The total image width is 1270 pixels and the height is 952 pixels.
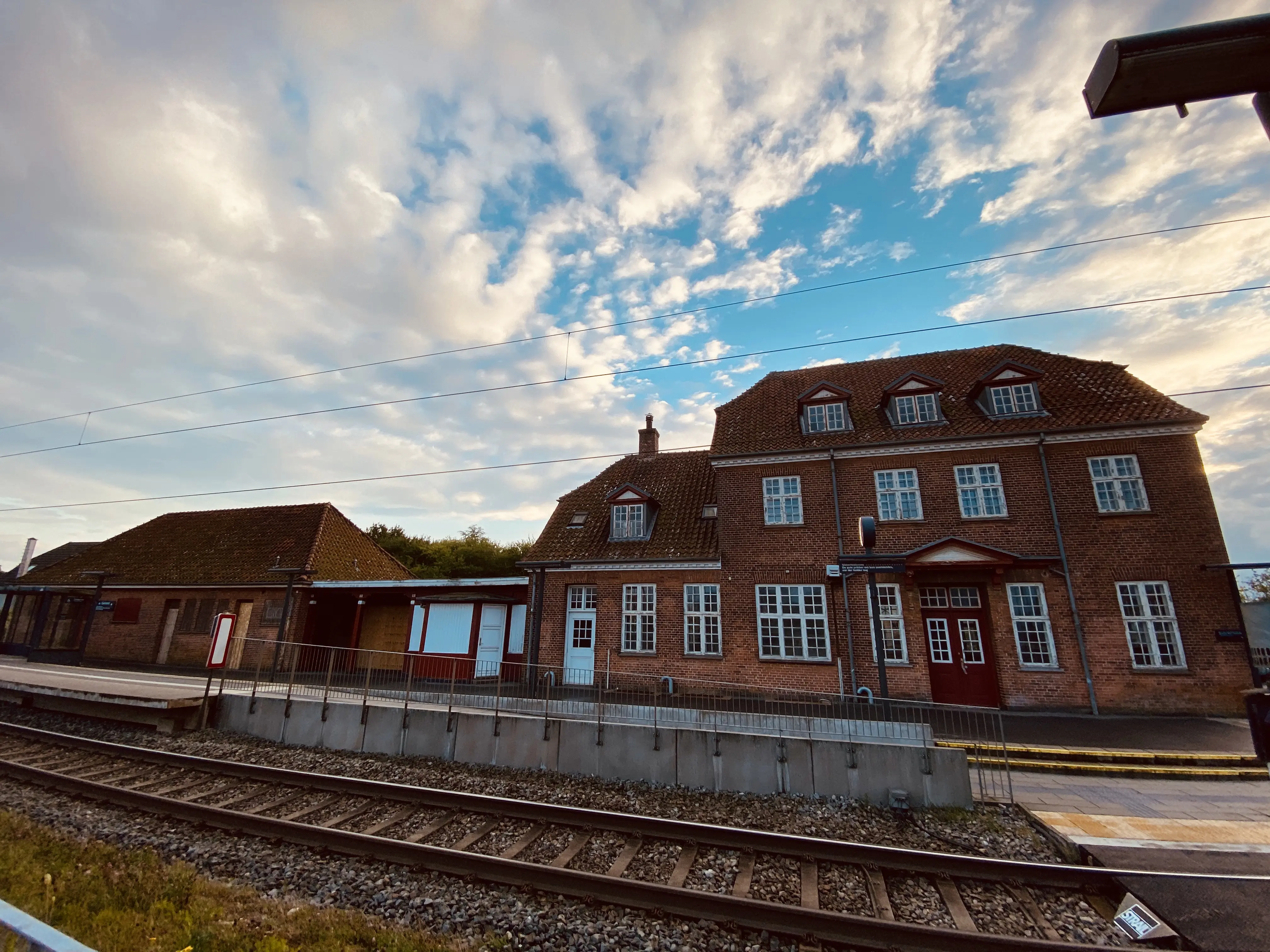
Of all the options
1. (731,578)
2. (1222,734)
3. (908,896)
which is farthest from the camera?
(731,578)

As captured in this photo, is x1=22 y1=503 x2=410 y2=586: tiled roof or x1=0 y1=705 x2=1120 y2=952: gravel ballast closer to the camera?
x1=0 y1=705 x2=1120 y2=952: gravel ballast

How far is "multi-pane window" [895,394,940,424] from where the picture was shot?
18062 mm

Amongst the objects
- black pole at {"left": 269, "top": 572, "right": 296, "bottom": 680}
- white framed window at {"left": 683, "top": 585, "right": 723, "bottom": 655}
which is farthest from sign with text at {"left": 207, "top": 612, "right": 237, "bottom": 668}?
white framed window at {"left": 683, "top": 585, "right": 723, "bottom": 655}

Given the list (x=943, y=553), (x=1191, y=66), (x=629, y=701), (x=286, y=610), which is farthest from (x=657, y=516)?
(x=1191, y=66)

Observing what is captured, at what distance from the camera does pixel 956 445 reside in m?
17.0

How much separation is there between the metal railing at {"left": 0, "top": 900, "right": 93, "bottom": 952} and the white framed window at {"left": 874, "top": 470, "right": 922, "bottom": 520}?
1815cm

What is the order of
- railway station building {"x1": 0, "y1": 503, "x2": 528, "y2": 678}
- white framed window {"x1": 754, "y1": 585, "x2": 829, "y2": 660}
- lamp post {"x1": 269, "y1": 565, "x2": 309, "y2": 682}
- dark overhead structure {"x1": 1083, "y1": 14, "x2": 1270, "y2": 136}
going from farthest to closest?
lamp post {"x1": 269, "y1": 565, "x2": 309, "y2": 682}
railway station building {"x1": 0, "y1": 503, "x2": 528, "y2": 678}
white framed window {"x1": 754, "y1": 585, "x2": 829, "y2": 660}
dark overhead structure {"x1": 1083, "y1": 14, "x2": 1270, "y2": 136}

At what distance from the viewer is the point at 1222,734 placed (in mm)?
11734

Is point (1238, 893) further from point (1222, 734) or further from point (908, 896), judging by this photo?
point (1222, 734)

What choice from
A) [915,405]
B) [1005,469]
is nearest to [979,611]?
[1005,469]

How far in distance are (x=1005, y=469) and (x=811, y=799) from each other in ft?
41.3

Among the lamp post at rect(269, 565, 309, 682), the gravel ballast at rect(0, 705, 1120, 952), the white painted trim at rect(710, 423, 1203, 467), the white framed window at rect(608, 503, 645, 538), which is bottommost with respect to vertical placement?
the gravel ballast at rect(0, 705, 1120, 952)

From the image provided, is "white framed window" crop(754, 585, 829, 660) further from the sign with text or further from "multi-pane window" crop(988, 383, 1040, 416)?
the sign with text

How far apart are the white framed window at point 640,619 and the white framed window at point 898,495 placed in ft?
26.1
